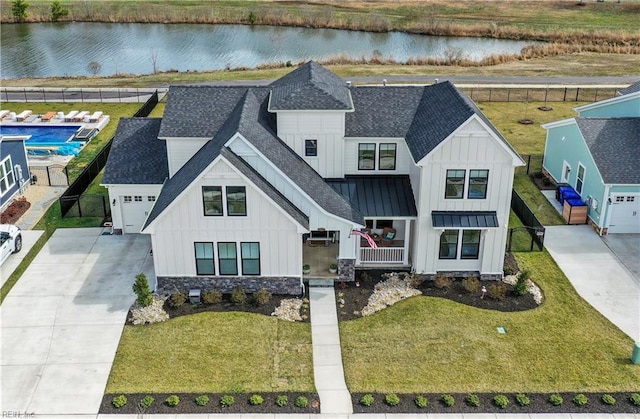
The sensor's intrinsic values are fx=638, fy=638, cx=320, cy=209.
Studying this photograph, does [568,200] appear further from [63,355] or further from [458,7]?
[458,7]

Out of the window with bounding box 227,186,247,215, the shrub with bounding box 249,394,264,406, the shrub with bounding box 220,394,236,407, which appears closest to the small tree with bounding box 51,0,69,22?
the window with bounding box 227,186,247,215

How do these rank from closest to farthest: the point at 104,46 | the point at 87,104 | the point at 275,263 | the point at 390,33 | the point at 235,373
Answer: the point at 235,373, the point at 275,263, the point at 87,104, the point at 104,46, the point at 390,33

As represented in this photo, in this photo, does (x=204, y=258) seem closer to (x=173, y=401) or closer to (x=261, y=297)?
(x=261, y=297)

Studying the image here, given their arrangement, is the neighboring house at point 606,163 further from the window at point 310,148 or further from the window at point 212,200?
the window at point 212,200

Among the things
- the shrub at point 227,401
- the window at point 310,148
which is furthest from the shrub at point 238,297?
the window at point 310,148

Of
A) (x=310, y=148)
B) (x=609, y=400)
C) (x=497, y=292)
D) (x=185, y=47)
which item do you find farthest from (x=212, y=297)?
(x=185, y=47)

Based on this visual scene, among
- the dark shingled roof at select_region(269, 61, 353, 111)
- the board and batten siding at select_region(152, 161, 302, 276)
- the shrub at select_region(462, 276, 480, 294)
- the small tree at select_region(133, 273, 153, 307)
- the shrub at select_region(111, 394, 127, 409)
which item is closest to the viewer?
the shrub at select_region(111, 394, 127, 409)

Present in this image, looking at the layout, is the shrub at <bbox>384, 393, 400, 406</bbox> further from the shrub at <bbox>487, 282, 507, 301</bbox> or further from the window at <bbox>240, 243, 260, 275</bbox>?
the window at <bbox>240, 243, 260, 275</bbox>

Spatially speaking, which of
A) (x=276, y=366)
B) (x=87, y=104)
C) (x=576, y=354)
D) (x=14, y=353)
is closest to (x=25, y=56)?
(x=87, y=104)
